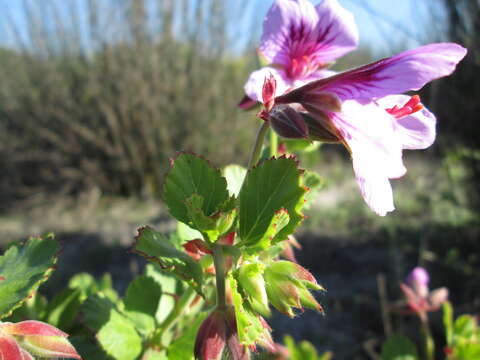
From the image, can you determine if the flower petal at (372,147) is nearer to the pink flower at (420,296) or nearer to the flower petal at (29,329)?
the flower petal at (29,329)

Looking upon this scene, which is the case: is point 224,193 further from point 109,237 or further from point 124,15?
point 124,15

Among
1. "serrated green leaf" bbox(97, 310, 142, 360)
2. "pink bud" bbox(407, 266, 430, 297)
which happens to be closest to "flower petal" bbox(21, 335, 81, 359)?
"serrated green leaf" bbox(97, 310, 142, 360)

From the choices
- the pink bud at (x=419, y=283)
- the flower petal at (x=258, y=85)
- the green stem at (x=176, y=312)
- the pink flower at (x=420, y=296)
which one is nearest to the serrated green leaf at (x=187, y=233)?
the green stem at (x=176, y=312)

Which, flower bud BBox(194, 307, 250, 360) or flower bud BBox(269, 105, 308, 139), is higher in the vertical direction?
flower bud BBox(269, 105, 308, 139)

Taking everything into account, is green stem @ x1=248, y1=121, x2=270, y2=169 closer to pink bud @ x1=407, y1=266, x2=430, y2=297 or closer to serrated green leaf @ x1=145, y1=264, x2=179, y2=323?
serrated green leaf @ x1=145, y1=264, x2=179, y2=323

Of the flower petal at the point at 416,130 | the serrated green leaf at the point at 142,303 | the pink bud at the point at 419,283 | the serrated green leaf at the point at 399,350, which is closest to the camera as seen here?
the flower petal at the point at 416,130

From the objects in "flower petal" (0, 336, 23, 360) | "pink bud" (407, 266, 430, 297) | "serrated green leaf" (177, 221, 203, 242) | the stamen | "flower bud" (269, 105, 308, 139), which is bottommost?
"pink bud" (407, 266, 430, 297)

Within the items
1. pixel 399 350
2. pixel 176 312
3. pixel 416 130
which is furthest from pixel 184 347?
pixel 399 350
